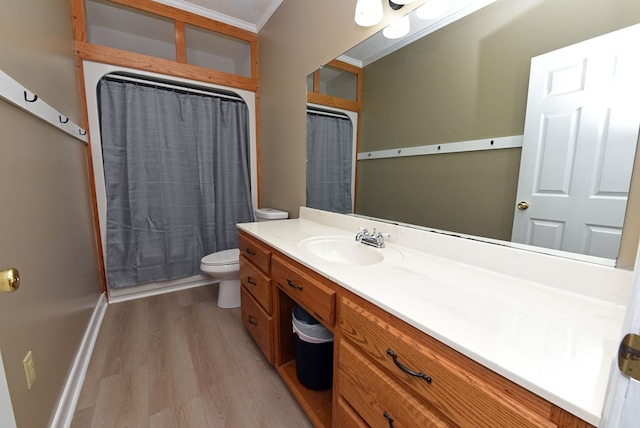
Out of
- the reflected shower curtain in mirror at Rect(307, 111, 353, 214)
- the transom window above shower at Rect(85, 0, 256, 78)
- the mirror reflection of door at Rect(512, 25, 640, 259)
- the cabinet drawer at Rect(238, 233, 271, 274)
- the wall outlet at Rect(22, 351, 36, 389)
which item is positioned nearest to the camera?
the mirror reflection of door at Rect(512, 25, 640, 259)

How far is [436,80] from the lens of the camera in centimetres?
117

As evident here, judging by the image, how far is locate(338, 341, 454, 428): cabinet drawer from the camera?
2.10 feet

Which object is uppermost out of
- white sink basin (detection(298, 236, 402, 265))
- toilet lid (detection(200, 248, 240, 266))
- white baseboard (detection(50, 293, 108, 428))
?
white sink basin (detection(298, 236, 402, 265))

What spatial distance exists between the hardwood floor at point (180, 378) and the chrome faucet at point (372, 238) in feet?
2.96

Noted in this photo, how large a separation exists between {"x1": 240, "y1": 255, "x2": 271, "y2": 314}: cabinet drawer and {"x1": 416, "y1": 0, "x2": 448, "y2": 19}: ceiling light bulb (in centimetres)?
146

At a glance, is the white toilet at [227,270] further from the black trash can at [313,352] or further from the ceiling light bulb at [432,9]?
the ceiling light bulb at [432,9]

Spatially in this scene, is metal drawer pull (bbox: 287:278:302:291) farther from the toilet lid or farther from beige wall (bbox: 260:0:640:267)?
the toilet lid

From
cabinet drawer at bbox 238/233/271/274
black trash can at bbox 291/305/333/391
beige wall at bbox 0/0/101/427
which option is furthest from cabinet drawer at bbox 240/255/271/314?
beige wall at bbox 0/0/101/427

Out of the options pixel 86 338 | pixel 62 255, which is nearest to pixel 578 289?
pixel 62 255

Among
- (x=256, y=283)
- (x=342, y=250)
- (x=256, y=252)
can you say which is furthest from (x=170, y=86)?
(x=342, y=250)

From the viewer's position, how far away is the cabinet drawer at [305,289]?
93 cm

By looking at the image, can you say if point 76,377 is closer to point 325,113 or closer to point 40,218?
point 40,218

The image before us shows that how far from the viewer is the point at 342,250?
4.75ft

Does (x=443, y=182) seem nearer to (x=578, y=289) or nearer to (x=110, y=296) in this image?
(x=578, y=289)
